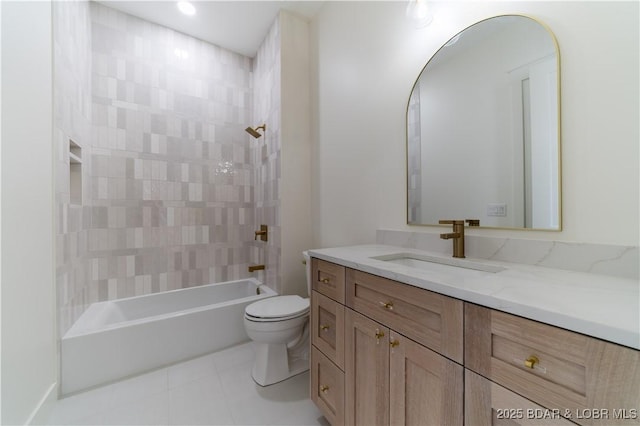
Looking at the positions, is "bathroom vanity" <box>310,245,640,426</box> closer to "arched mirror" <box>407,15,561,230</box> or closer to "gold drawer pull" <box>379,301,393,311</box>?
"gold drawer pull" <box>379,301,393,311</box>

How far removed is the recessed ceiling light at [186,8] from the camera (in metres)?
2.14

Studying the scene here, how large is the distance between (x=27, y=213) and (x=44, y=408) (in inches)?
40.5

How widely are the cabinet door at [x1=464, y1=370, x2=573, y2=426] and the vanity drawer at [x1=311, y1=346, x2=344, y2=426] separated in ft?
1.95

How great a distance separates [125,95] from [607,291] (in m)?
3.23

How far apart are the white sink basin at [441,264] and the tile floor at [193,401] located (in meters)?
0.96

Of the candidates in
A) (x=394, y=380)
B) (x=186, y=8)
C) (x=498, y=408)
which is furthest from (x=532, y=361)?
(x=186, y=8)

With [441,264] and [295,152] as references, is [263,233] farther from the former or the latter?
[441,264]

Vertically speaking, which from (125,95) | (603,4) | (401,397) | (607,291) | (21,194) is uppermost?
(125,95)

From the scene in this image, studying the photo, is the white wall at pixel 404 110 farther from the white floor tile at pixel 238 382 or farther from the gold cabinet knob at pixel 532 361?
the white floor tile at pixel 238 382

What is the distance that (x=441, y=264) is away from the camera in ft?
3.83

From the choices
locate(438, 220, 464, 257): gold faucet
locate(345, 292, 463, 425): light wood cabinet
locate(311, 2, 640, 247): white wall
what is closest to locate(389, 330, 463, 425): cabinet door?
locate(345, 292, 463, 425): light wood cabinet

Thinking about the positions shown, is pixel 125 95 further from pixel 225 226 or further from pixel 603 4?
pixel 603 4

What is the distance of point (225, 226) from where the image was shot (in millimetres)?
2762

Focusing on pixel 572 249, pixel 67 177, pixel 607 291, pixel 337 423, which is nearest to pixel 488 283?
pixel 607 291
